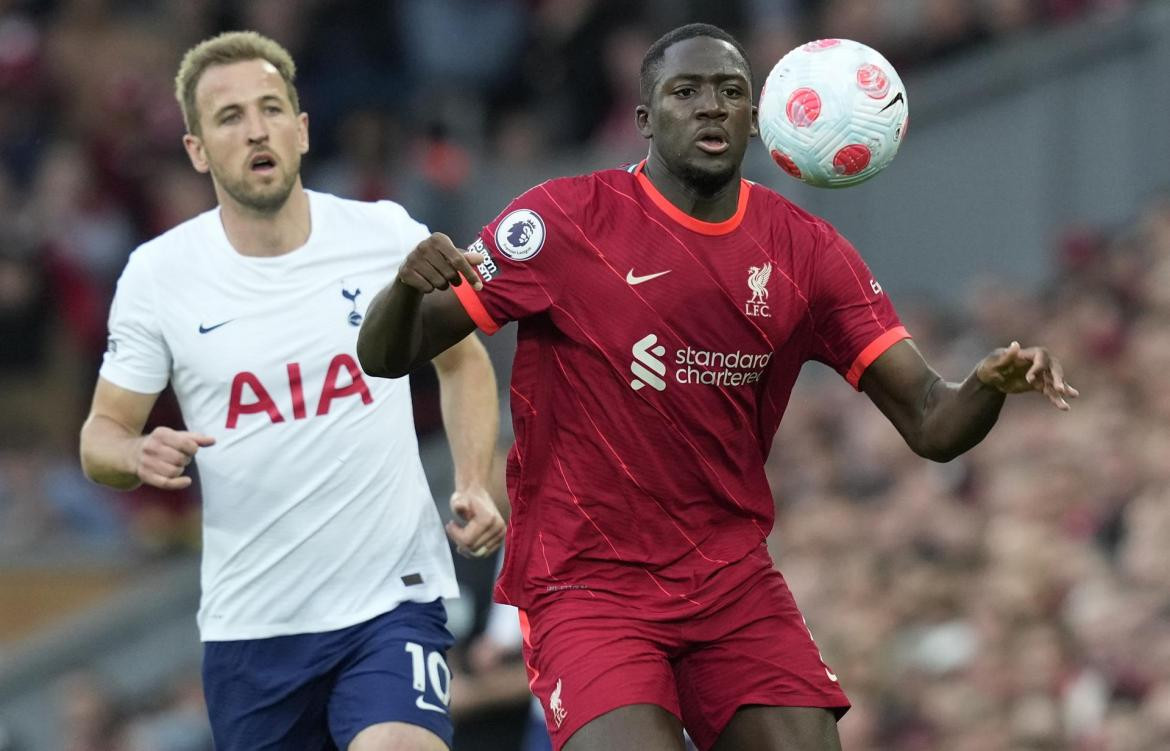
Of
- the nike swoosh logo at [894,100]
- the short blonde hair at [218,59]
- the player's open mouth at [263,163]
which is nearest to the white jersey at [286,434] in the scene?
the player's open mouth at [263,163]

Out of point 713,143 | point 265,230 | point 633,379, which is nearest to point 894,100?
point 713,143

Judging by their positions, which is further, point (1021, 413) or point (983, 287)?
point (983, 287)

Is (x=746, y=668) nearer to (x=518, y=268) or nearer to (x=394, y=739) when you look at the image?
(x=394, y=739)

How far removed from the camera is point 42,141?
16734mm

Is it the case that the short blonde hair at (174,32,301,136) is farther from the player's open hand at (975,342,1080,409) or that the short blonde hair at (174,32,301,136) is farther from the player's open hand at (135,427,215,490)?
the player's open hand at (975,342,1080,409)

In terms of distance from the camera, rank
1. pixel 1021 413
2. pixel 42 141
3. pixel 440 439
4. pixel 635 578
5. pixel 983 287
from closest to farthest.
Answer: pixel 635 578 < pixel 1021 413 < pixel 983 287 < pixel 440 439 < pixel 42 141

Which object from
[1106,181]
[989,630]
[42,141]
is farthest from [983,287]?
[42,141]

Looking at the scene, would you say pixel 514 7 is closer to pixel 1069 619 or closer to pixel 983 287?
pixel 983 287

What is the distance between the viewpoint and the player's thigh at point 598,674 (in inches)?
237

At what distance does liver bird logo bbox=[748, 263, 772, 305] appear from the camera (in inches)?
251

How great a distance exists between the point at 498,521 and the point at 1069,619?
12.0 ft

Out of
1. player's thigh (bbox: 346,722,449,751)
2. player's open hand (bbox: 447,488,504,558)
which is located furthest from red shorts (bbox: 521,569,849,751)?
player's thigh (bbox: 346,722,449,751)

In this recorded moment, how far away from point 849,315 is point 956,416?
0.47 metres

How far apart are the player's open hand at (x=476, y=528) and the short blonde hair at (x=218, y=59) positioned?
155cm
